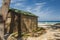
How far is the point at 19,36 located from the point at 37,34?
2.85m

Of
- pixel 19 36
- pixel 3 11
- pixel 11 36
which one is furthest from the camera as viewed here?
pixel 19 36

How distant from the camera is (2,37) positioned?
10.9 m

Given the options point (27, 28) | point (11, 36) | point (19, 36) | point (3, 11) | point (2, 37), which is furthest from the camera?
point (27, 28)

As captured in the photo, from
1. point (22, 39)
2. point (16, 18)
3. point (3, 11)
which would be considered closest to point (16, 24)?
point (16, 18)

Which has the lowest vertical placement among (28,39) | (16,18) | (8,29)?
(28,39)

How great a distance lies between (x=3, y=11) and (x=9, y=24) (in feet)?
10.4

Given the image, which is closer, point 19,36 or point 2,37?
point 2,37

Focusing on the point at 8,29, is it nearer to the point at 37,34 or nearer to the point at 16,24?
the point at 16,24

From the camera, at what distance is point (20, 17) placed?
13.9 metres

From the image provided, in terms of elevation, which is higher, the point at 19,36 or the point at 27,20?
the point at 27,20

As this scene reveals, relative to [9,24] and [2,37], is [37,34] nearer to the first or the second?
[9,24]

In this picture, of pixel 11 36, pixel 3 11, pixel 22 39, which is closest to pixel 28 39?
pixel 22 39

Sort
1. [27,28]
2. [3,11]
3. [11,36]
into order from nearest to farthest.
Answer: [3,11]
[11,36]
[27,28]

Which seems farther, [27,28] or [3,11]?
[27,28]
